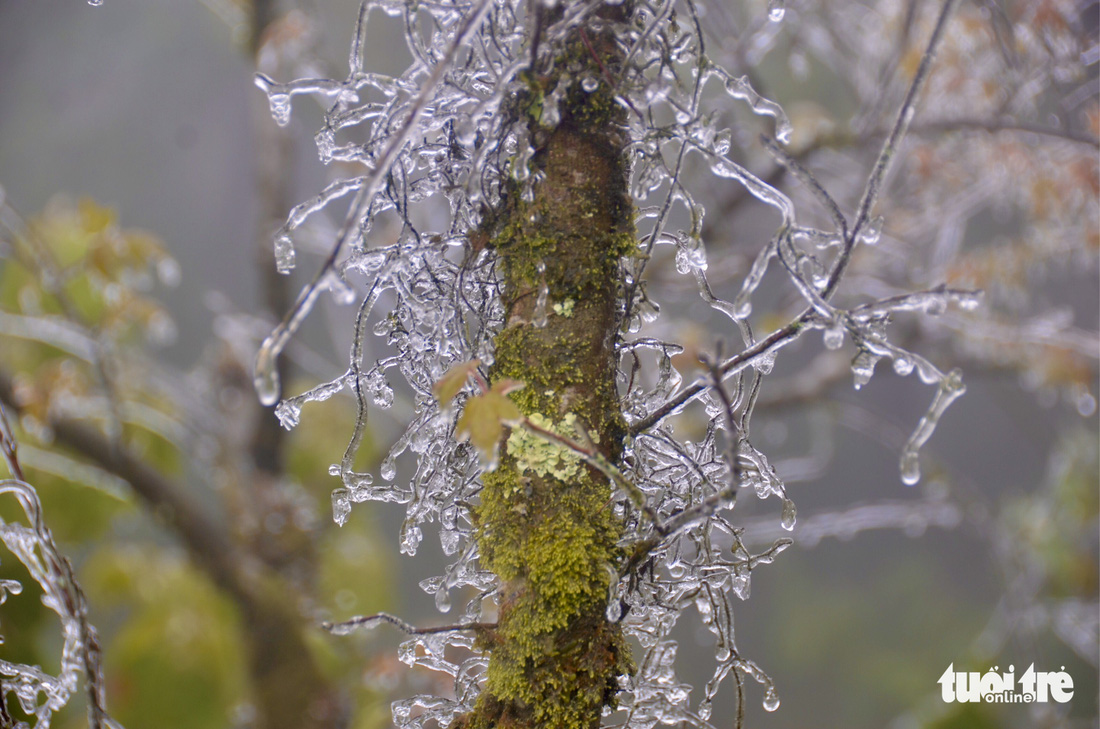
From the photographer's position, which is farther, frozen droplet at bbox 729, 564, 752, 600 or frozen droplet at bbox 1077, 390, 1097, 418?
frozen droplet at bbox 1077, 390, 1097, 418

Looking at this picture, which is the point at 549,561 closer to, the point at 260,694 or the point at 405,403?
the point at 260,694

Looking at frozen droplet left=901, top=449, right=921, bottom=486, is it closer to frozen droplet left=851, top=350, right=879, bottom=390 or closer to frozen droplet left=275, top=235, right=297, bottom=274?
frozen droplet left=851, top=350, right=879, bottom=390

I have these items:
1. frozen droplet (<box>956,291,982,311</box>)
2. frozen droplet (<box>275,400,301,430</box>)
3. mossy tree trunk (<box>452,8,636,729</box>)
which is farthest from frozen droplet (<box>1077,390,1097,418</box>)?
frozen droplet (<box>275,400,301,430</box>)

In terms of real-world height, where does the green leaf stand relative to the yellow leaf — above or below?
above

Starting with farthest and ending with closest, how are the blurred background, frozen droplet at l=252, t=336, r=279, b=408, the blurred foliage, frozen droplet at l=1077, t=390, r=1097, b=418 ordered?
frozen droplet at l=1077, t=390, r=1097, b=418
the blurred background
the blurred foliage
frozen droplet at l=252, t=336, r=279, b=408

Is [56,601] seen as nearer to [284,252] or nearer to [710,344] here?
[284,252]

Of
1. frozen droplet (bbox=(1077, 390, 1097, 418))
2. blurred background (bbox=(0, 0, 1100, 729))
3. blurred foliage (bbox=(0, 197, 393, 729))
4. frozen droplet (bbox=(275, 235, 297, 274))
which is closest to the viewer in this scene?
frozen droplet (bbox=(275, 235, 297, 274))
